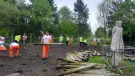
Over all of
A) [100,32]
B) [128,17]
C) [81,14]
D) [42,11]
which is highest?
[81,14]

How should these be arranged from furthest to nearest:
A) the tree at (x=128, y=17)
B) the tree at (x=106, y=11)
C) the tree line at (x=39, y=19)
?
the tree at (x=106, y=11) → the tree at (x=128, y=17) → the tree line at (x=39, y=19)

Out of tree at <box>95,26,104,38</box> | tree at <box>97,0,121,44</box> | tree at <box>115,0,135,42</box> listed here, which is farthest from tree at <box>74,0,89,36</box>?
tree at <box>115,0,135,42</box>

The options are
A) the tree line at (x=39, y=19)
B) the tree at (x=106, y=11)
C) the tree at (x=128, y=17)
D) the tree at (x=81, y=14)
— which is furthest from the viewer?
the tree at (x=81, y=14)

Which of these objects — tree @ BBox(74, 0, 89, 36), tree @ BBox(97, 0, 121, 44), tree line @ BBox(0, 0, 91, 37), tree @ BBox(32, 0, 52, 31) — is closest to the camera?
tree line @ BBox(0, 0, 91, 37)

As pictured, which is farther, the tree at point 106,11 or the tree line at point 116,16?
the tree at point 106,11

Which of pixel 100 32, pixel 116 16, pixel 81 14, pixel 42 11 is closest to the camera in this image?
pixel 116 16

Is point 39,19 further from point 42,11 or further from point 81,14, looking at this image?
point 81,14

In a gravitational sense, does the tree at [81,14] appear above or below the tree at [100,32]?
above

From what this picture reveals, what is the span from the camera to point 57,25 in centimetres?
8481

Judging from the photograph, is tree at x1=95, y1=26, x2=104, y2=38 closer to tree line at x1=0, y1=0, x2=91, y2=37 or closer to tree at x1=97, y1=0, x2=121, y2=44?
tree at x1=97, y1=0, x2=121, y2=44

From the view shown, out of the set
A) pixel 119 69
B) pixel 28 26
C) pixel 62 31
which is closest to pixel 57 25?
pixel 62 31

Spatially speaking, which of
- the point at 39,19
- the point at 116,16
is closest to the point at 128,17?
the point at 116,16

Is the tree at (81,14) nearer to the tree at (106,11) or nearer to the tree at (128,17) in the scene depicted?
the tree at (106,11)

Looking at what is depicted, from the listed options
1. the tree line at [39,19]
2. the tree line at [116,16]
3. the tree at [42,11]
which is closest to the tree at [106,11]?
the tree line at [116,16]
